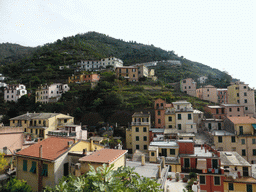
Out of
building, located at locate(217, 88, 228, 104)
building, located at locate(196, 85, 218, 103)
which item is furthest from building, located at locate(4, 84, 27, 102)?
building, located at locate(217, 88, 228, 104)

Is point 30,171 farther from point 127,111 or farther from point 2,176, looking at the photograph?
point 127,111

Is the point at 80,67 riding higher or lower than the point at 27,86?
higher

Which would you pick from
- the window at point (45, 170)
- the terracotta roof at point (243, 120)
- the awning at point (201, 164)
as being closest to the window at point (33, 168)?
the window at point (45, 170)

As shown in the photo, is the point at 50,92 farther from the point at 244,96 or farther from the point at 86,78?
the point at 244,96

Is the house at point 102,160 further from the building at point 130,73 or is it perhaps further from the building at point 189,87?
the building at point 130,73

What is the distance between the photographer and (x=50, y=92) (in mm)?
61156

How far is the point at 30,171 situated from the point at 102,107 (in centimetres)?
3555

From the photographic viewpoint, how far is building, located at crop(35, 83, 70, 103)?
6056 centimetres

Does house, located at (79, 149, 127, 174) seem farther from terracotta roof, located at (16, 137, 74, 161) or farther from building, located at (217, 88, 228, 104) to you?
building, located at (217, 88, 228, 104)

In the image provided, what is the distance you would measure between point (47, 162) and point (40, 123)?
92.3ft

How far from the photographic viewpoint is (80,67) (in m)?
88.5

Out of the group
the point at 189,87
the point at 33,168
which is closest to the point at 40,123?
the point at 33,168

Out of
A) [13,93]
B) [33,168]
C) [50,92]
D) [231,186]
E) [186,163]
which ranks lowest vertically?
[231,186]

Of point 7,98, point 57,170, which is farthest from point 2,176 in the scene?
point 7,98
